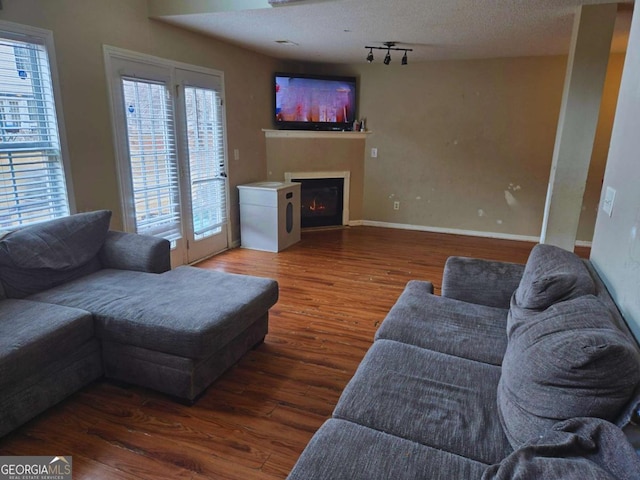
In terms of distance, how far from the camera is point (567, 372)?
1.18 metres

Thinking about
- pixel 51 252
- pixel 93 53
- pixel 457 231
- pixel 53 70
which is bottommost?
pixel 457 231

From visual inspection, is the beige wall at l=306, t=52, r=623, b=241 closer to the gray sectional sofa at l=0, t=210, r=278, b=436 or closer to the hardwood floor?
the hardwood floor

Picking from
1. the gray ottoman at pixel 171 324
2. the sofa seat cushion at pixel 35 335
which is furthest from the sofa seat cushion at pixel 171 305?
the sofa seat cushion at pixel 35 335

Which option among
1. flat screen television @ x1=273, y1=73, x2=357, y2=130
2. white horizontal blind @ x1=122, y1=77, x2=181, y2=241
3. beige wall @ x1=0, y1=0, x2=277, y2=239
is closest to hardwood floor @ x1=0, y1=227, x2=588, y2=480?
white horizontal blind @ x1=122, y1=77, x2=181, y2=241

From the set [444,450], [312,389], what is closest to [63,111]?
[312,389]

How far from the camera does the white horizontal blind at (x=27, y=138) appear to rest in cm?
253

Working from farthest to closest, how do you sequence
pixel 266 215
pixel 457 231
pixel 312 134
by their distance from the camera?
pixel 457 231
pixel 312 134
pixel 266 215

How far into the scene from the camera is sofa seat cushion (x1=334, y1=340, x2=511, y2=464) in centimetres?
133

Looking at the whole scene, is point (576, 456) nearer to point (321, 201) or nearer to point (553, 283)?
point (553, 283)

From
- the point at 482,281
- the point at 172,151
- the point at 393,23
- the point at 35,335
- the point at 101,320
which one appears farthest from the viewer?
the point at 172,151

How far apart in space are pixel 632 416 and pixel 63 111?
346cm

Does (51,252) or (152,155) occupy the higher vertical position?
(152,155)

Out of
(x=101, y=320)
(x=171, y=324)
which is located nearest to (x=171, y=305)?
(x=171, y=324)

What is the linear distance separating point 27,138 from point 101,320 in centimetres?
137
